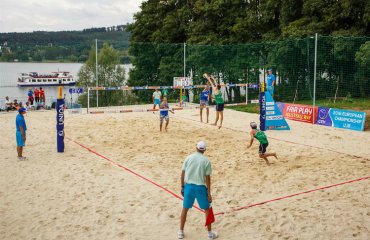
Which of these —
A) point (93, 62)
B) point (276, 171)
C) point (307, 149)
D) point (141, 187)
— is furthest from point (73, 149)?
point (93, 62)

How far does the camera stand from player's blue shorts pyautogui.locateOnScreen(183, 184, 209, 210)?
552cm

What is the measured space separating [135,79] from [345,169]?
78.2 feet

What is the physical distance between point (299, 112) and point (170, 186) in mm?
10154

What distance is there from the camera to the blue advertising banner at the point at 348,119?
14.5m

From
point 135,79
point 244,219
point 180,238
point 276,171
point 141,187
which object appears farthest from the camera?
point 135,79

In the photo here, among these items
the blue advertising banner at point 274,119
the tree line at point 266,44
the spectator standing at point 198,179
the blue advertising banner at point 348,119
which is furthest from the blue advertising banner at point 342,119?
the spectator standing at point 198,179

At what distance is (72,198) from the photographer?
24.5ft

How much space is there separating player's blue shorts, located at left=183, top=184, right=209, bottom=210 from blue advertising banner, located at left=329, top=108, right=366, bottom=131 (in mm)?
10748

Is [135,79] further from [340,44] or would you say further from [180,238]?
[180,238]

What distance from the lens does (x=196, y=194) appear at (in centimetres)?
554

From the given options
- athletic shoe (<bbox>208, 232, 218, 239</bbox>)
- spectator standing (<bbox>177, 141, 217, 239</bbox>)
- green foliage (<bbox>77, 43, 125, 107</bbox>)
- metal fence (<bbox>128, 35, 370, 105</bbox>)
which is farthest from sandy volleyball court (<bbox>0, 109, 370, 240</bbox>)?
green foliage (<bbox>77, 43, 125, 107</bbox>)

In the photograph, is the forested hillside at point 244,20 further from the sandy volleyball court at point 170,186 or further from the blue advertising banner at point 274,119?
the sandy volleyball court at point 170,186

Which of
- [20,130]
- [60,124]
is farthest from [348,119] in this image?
[20,130]

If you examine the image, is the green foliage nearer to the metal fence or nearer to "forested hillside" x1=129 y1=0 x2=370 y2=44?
"forested hillside" x1=129 y1=0 x2=370 y2=44
